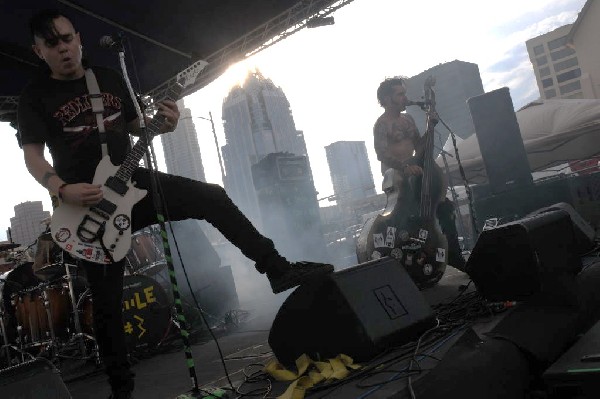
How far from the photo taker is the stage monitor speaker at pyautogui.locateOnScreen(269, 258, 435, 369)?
2.18 metres

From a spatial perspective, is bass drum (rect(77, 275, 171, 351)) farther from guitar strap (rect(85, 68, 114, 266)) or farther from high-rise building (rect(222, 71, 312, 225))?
high-rise building (rect(222, 71, 312, 225))

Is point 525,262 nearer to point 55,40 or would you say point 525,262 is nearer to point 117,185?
point 117,185

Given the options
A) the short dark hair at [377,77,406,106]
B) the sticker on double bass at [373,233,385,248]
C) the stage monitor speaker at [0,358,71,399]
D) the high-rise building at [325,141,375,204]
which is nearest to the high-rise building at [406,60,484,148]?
the high-rise building at [325,141,375,204]

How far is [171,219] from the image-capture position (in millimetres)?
2305

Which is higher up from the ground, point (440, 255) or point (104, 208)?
point (104, 208)

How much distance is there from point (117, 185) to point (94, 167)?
146mm

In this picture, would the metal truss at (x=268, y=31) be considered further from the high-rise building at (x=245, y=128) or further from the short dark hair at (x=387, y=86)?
the high-rise building at (x=245, y=128)

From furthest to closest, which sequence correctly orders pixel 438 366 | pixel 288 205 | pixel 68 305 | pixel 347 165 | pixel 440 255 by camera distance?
pixel 347 165 < pixel 288 205 < pixel 68 305 < pixel 440 255 < pixel 438 366

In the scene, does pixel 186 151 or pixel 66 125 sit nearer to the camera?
pixel 66 125

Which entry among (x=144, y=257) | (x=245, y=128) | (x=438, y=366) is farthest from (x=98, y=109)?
(x=245, y=128)

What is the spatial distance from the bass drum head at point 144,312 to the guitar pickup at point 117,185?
2822 millimetres

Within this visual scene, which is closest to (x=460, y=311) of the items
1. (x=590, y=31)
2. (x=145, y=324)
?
(x=145, y=324)

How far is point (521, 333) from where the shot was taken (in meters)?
2.24

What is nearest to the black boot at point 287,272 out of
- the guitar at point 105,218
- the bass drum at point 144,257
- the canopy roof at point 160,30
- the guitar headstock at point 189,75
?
the guitar at point 105,218
